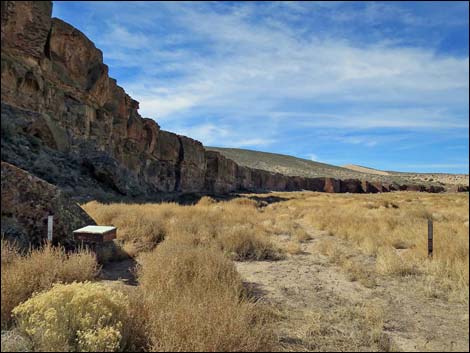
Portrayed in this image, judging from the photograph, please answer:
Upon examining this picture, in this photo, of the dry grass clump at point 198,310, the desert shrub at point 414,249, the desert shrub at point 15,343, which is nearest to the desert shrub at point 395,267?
the desert shrub at point 414,249

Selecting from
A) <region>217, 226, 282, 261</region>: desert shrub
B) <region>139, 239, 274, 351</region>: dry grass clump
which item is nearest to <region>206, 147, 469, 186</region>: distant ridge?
<region>217, 226, 282, 261</region>: desert shrub

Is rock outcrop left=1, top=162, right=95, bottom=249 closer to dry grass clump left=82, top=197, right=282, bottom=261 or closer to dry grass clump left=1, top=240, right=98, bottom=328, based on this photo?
dry grass clump left=1, top=240, right=98, bottom=328

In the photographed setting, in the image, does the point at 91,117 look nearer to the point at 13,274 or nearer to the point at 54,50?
the point at 54,50

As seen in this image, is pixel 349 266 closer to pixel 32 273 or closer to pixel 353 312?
pixel 353 312

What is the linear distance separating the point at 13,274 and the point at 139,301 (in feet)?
4.21

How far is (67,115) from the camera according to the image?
949 inches

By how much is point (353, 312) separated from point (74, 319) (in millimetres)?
2966

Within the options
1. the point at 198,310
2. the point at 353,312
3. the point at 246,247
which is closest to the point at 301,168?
the point at 246,247

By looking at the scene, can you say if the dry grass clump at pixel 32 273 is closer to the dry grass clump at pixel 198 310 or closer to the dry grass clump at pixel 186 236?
the dry grass clump at pixel 198 310

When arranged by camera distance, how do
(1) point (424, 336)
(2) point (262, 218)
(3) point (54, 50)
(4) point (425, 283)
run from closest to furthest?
(1) point (424, 336) < (4) point (425, 283) < (2) point (262, 218) < (3) point (54, 50)

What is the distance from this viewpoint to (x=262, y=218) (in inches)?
562

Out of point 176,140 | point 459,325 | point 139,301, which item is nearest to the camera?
point 139,301

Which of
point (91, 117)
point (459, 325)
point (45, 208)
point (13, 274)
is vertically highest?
point (91, 117)

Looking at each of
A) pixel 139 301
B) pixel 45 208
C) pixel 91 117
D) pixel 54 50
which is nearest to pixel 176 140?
pixel 91 117
